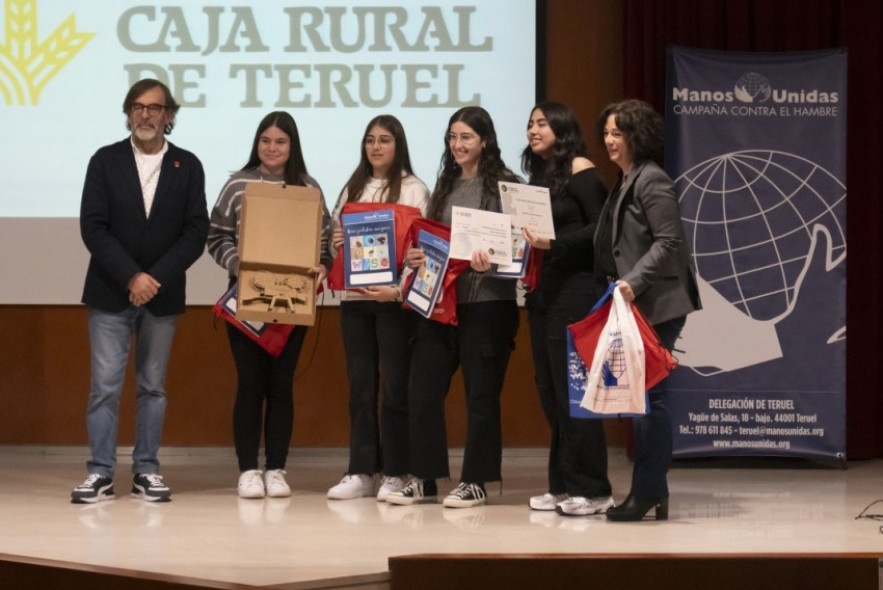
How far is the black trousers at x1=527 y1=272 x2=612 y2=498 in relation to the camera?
187 inches

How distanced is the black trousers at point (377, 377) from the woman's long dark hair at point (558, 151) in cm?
75

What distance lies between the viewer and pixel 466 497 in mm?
4934

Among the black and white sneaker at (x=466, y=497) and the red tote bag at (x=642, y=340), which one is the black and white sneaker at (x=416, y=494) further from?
the red tote bag at (x=642, y=340)

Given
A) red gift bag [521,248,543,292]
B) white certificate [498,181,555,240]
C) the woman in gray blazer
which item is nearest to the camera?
the woman in gray blazer

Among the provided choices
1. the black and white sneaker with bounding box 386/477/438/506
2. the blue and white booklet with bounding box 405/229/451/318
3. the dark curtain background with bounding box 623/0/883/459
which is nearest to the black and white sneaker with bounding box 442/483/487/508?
the black and white sneaker with bounding box 386/477/438/506

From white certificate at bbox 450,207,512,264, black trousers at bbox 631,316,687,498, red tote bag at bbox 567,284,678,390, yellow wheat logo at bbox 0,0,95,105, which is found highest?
yellow wheat logo at bbox 0,0,95,105

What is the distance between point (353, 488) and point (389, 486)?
0.52ft

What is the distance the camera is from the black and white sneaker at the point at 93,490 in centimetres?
508

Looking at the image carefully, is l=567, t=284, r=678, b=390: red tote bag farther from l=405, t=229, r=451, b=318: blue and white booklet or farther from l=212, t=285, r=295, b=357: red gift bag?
l=212, t=285, r=295, b=357: red gift bag

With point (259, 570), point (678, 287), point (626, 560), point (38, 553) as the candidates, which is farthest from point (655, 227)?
point (38, 553)

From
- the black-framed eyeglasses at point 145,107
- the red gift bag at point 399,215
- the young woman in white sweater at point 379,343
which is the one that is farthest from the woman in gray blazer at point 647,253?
the black-framed eyeglasses at point 145,107

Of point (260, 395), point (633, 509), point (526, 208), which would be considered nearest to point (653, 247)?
point (526, 208)

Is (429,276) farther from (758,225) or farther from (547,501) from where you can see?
(758,225)

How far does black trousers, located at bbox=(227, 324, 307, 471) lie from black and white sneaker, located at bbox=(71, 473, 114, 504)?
0.51 m
